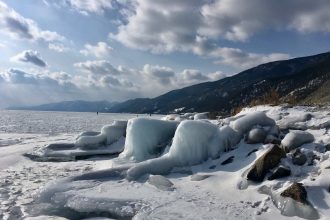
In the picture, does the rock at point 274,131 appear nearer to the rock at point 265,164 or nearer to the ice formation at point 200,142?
the ice formation at point 200,142

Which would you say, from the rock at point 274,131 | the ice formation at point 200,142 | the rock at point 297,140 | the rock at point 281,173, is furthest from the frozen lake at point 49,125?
the rock at point 281,173

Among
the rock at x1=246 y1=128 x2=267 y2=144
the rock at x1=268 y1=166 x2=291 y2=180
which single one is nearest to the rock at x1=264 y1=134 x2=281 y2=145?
the rock at x1=246 y1=128 x2=267 y2=144

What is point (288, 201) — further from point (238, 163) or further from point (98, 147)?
point (98, 147)

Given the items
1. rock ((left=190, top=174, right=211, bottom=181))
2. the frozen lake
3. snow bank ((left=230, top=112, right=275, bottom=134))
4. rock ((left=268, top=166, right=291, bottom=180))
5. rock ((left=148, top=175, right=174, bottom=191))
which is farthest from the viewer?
the frozen lake

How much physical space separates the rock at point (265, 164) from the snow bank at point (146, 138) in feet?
25.1

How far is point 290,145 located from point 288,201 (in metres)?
4.18

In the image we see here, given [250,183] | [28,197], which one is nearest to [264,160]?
[250,183]

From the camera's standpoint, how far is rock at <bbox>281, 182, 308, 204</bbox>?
10570 mm

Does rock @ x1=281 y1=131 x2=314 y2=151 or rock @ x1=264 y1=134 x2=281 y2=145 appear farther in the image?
rock @ x1=264 y1=134 x2=281 y2=145

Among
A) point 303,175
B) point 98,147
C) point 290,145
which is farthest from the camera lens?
point 98,147

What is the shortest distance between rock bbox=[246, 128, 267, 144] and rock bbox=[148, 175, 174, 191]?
169 inches

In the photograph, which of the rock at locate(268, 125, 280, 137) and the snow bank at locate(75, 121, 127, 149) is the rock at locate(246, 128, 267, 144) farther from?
the snow bank at locate(75, 121, 127, 149)

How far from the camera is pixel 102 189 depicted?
46.3ft

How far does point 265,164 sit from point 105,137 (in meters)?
16.1
